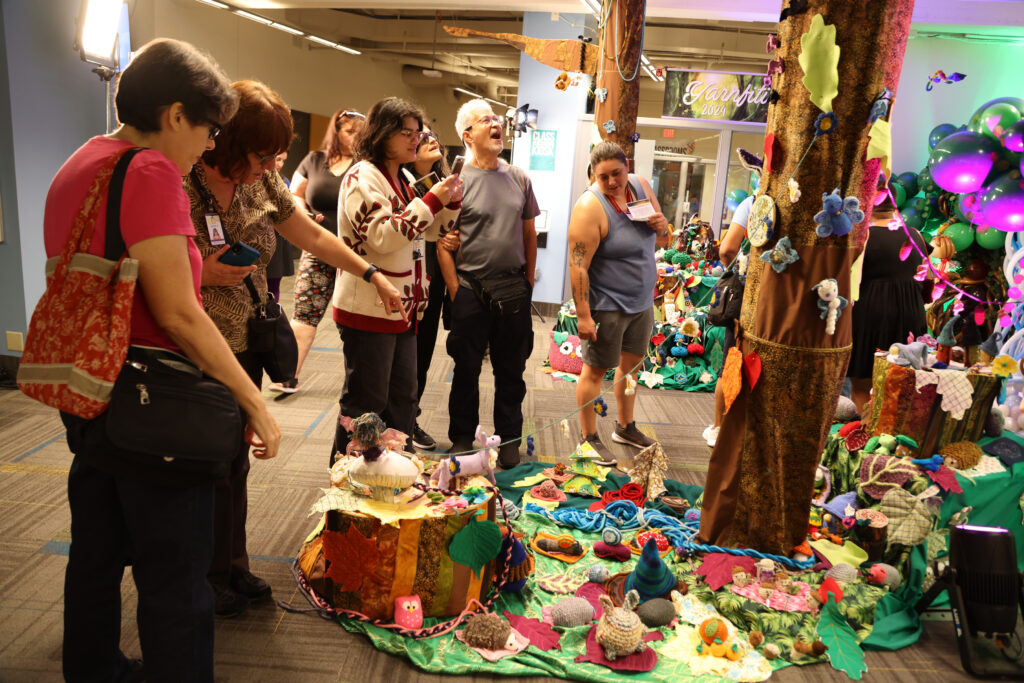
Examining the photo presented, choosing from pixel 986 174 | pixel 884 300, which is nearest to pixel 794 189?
pixel 884 300

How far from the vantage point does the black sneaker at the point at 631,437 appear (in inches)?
137

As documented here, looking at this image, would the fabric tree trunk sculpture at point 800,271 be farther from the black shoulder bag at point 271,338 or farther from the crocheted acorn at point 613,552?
the black shoulder bag at point 271,338

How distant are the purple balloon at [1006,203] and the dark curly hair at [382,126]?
12.1 ft

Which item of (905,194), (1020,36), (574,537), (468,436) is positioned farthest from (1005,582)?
(1020,36)

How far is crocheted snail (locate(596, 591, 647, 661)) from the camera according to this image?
1.87 metres

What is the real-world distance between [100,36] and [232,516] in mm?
2799

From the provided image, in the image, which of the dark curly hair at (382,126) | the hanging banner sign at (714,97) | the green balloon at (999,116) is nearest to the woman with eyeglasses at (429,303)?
the dark curly hair at (382,126)

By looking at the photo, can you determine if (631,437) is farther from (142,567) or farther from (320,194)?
(142,567)

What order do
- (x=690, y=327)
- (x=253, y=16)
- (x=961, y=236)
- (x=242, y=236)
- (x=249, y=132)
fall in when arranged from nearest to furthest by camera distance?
(x=249, y=132), (x=242, y=236), (x=690, y=327), (x=961, y=236), (x=253, y=16)

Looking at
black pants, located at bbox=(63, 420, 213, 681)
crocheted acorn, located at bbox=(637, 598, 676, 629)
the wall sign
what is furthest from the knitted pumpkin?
the wall sign

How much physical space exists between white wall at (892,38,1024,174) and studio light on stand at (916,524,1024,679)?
4631mm

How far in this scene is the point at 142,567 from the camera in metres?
1.33

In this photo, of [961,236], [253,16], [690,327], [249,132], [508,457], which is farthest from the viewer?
[253,16]

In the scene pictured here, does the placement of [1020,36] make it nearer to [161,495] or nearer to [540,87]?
[540,87]
